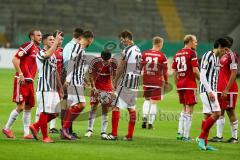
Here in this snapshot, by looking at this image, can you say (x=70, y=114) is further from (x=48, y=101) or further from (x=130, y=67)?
(x=130, y=67)

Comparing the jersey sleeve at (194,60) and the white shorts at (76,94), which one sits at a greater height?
the jersey sleeve at (194,60)

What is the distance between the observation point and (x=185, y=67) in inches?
594

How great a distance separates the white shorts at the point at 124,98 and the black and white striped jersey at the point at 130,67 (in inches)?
4.8

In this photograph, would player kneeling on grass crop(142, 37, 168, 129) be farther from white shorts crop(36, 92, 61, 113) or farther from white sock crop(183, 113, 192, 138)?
white shorts crop(36, 92, 61, 113)

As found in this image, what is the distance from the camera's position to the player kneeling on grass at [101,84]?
48.6 ft

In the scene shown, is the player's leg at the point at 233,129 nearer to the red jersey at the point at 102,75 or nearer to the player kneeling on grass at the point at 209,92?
the player kneeling on grass at the point at 209,92

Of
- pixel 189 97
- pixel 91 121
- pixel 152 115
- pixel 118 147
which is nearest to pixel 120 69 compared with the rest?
pixel 91 121

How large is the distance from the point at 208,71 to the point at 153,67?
15.3 feet

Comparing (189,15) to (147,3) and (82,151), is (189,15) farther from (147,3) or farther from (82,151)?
(82,151)

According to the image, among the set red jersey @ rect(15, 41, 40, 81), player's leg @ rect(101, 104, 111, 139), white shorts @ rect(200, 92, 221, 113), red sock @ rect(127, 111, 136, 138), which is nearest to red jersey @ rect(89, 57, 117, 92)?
player's leg @ rect(101, 104, 111, 139)

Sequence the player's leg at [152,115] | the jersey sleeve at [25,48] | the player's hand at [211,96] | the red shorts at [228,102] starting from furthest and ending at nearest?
the player's leg at [152,115] < the red shorts at [228,102] < the jersey sleeve at [25,48] < the player's hand at [211,96]

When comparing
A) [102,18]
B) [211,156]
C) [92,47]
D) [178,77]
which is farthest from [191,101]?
[102,18]

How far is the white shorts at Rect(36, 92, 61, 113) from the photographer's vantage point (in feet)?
43.4

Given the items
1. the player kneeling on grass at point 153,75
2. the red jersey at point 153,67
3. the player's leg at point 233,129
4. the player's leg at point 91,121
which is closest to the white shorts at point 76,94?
the player's leg at point 91,121
